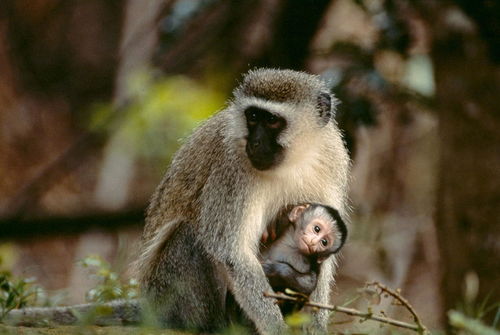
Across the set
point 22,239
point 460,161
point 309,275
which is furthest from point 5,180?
point 309,275

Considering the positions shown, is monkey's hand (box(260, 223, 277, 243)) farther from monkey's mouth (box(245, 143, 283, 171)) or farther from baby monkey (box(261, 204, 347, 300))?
monkey's mouth (box(245, 143, 283, 171))

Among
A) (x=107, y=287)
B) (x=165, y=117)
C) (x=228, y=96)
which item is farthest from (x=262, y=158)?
(x=165, y=117)

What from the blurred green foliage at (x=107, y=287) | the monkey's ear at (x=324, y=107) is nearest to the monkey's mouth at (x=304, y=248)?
the monkey's ear at (x=324, y=107)

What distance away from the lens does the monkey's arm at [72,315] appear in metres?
5.89

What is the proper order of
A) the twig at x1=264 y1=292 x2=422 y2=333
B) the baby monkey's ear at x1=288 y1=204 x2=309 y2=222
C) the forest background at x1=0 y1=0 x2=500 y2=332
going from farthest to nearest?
the forest background at x1=0 y1=0 x2=500 y2=332 → the baby monkey's ear at x1=288 y1=204 x2=309 y2=222 → the twig at x1=264 y1=292 x2=422 y2=333

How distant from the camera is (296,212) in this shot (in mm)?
6617

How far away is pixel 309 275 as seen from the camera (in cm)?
637

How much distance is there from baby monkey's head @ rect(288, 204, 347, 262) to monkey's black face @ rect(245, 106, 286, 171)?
1.52 ft

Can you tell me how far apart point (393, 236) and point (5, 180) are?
6.90m

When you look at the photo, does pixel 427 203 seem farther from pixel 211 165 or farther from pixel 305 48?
pixel 211 165

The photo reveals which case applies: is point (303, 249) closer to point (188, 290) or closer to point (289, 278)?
point (289, 278)

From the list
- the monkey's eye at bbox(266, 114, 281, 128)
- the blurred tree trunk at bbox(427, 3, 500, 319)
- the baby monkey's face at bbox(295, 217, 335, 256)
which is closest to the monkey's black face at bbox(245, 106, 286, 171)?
the monkey's eye at bbox(266, 114, 281, 128)

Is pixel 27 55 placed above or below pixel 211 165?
above

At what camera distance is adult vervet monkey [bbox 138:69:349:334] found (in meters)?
6.27
